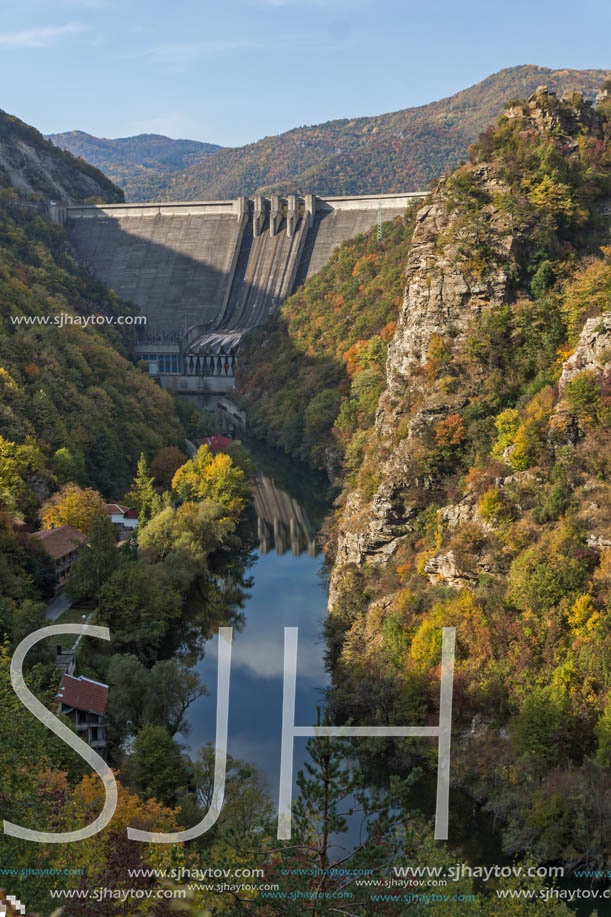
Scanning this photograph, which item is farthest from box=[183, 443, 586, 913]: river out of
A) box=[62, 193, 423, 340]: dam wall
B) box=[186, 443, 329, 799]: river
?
box=[62, 193, 423, 340]: dam wall

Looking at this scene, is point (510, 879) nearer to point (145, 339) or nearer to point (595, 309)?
point (595, 309)

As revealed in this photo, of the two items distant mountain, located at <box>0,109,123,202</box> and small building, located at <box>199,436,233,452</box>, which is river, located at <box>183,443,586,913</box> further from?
distant mountain, located at <box>0,109,123,202</box>

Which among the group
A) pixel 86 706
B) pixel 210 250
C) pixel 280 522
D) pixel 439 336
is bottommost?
pixel 280 522

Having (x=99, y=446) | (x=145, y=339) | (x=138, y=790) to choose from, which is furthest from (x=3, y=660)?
(x=145, y=339)

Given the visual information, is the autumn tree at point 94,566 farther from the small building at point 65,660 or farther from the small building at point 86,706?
the small building at point 86,706

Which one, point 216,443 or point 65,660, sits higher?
point 216,443

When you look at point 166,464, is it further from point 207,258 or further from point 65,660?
point 207,258

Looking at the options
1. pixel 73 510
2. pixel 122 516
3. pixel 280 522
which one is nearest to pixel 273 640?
pixel 73 510
